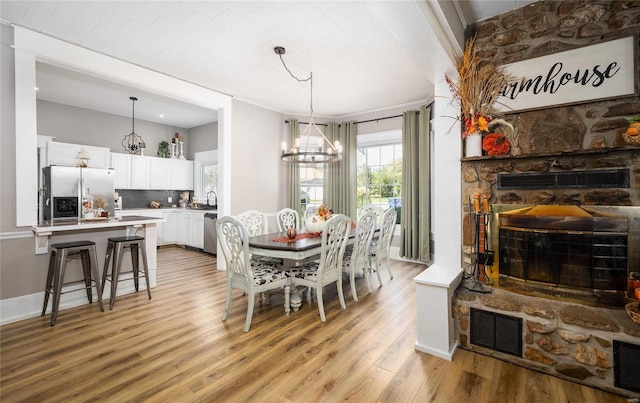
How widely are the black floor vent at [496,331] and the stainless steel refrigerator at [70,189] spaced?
4722 mm

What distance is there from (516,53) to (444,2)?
2.63ft

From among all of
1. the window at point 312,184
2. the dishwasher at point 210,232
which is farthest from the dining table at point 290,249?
the window at point 312,184

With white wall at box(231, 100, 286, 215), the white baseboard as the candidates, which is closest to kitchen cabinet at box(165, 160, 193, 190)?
white wall at box(231, 100, 286, 215)

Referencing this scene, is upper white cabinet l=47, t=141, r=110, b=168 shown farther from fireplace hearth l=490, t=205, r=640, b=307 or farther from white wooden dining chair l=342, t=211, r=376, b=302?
fireplace hearth l=490, t=205, r=640, b=307

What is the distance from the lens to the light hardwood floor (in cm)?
176

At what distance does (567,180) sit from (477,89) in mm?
967

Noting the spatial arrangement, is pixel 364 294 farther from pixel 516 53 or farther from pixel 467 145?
pixel 516 53

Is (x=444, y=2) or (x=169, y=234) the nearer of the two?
(x=444, y=2)

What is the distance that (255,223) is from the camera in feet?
13.1

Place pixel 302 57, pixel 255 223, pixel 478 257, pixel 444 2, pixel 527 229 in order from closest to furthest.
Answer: pixel 444 2, pixel 527 229, pixel 478 257, pixel 302 57, pixel 255 223

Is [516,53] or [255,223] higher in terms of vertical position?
[516,53]

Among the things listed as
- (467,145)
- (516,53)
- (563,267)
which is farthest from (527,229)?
(516,53)

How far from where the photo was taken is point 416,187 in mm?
4984

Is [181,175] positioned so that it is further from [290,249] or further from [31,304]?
[290,249]
